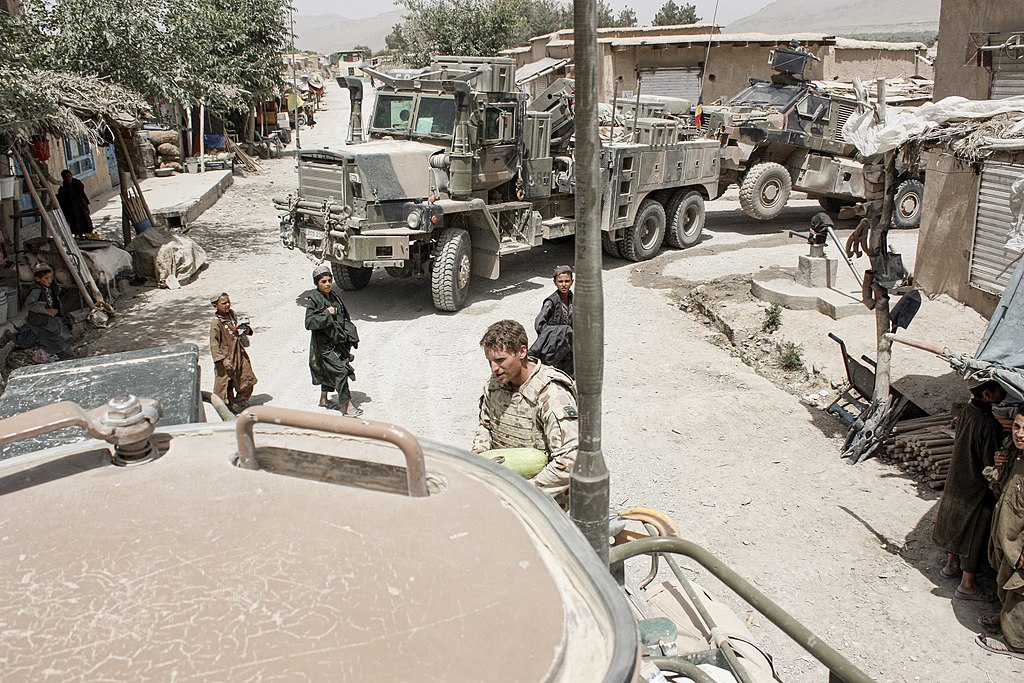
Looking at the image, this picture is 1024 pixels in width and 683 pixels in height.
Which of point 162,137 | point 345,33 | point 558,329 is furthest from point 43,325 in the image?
point 345,33

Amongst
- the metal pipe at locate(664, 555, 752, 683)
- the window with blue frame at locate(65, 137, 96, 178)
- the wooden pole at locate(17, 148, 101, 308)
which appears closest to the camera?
the metal pipe at locate(664, 555, 752, 683)

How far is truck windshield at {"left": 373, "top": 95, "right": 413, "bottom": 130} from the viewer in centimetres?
1032

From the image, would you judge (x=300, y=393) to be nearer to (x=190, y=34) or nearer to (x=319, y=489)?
(x=319, y=489)

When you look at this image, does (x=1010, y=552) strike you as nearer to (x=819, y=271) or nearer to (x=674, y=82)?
(x=819, y=271)

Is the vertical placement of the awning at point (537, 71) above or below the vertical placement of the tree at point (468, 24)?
below

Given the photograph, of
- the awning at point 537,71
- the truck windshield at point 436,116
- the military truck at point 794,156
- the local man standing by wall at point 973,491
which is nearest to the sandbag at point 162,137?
the awning at point 537,71

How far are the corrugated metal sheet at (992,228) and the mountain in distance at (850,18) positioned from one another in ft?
294

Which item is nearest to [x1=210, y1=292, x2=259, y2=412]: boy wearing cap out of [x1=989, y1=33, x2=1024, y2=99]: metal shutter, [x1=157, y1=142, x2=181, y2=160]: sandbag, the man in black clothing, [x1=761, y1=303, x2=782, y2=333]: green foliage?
[x1=761, y1=303, x2=782, y2=333]: green foliage

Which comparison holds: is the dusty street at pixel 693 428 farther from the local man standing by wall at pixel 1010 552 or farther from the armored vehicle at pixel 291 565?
the armored vehicle at pixel 291 565

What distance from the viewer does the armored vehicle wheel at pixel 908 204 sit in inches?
512

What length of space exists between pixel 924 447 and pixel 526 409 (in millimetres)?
3602

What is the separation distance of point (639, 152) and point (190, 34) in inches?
295

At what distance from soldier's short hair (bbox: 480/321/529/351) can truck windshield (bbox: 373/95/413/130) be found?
733 centimetres

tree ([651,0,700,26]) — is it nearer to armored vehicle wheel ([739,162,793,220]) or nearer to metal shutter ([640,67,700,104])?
metal shutter ([640,67,700,104])
